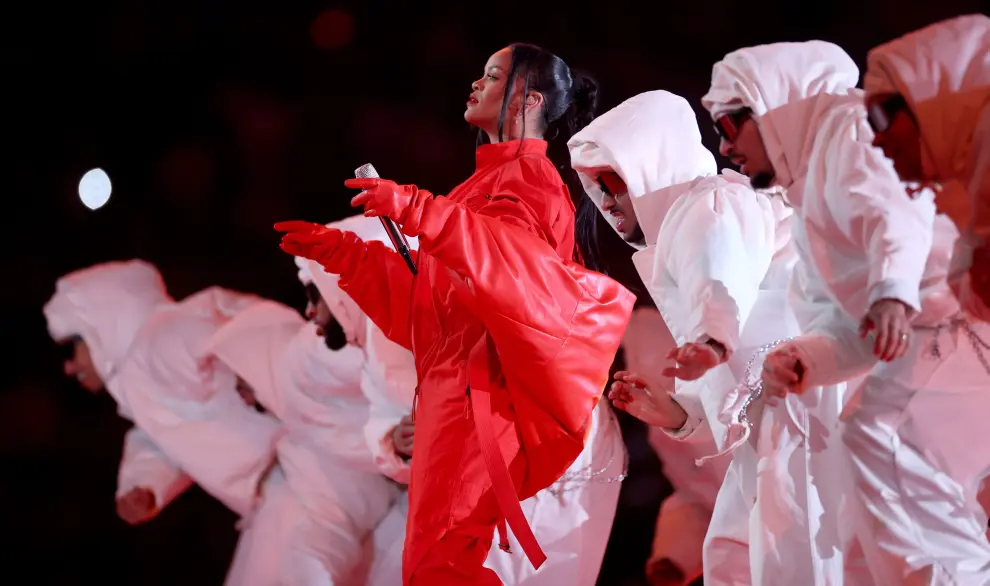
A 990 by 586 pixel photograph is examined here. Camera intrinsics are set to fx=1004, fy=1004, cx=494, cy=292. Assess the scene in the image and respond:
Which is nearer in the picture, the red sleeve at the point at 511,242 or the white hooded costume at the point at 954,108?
the white hooded costume at the point at 954,108

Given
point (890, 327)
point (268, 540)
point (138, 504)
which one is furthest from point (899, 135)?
point (138, 504)

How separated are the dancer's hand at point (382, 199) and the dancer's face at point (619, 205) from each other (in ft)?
2.38

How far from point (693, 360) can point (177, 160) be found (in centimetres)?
301

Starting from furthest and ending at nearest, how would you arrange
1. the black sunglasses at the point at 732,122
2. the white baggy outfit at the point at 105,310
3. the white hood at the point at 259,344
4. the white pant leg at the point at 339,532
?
the white baggy outfit at the point at 105,310 < the white hood at the point at 259,344 < the white pant leg at the point at 339,532 < the black sunglasses at the point at 732,122

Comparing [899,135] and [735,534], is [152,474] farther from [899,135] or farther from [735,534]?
[899,135]

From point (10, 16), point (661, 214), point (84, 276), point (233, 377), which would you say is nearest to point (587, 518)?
point (661, 214)

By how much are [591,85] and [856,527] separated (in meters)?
1.17

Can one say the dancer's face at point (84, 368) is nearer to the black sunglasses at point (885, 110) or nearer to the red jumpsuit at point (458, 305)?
the red jumpsuit at point (458, 305)

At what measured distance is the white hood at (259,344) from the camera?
143 inches

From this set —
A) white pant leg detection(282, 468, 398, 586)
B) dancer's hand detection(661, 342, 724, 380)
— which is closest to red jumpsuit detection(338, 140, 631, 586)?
dancer's hand detection(661, 342, 724, 380)

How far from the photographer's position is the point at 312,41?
150 inches

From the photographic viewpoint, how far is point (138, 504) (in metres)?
3.75

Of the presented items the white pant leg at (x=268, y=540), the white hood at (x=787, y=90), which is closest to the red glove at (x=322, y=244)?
the white hood at (x=787, y=90)

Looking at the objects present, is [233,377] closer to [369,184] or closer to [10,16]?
[10,16]
